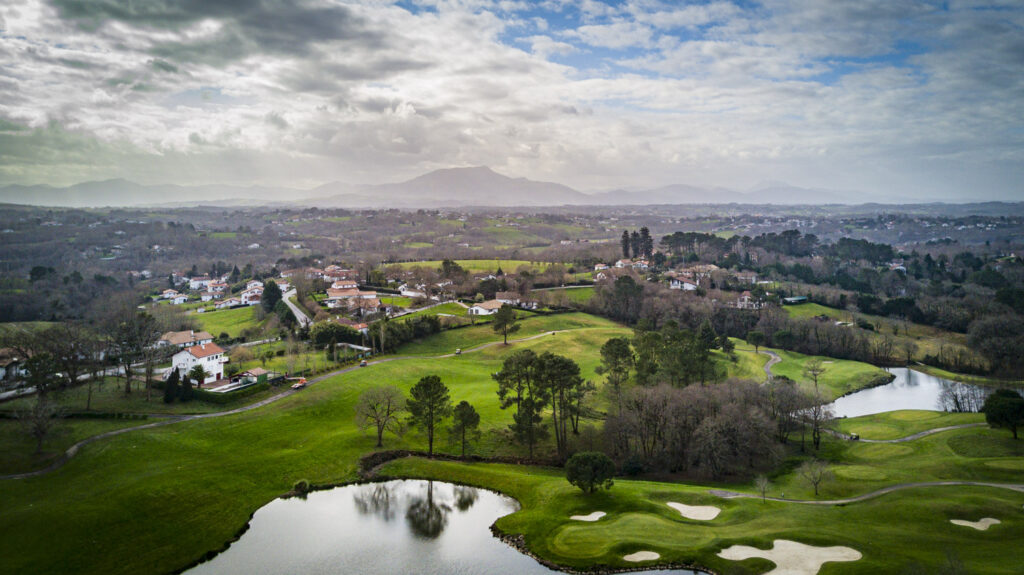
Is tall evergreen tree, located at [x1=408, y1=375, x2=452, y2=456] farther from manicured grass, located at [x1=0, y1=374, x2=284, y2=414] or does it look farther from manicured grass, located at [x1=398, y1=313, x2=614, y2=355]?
manicured grass, located at [x1=398, y1=313, x2=614, y2=355]

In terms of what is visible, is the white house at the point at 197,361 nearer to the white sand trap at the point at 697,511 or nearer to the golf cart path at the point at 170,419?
the golf cart path at the point at 170,419

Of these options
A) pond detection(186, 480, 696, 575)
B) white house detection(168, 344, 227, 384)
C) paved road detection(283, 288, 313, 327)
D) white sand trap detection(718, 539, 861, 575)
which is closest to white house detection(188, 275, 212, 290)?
paved road detection(283, 288, 313, 327)

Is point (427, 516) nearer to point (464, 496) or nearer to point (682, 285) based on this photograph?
point (464, 496)

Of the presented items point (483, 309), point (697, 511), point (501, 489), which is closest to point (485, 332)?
point (483, 309)

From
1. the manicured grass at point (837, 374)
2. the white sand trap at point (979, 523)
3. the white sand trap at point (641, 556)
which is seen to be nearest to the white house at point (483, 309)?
the manicured grass at point (837, 374)

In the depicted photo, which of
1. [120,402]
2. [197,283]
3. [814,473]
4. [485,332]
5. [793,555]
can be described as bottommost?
[814,473]
